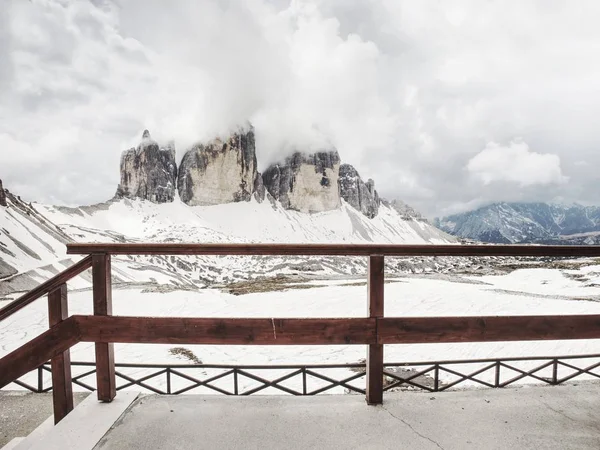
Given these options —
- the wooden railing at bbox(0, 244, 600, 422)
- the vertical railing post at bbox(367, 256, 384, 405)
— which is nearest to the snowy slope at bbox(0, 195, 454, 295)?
the wooden railing at bbox(0, 244, 600, 422)

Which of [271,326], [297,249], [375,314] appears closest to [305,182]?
[297,249]

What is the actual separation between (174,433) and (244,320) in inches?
44.9

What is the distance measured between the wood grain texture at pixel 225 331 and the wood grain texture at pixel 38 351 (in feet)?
0.35

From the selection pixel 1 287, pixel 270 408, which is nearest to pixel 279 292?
pixel 270 408

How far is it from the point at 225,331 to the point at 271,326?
1.31 ft

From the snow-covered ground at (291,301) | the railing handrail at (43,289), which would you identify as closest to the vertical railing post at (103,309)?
the railing handrail at (43,289)

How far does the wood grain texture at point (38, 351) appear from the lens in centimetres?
270

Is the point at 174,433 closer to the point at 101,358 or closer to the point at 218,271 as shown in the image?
the point at 101,358

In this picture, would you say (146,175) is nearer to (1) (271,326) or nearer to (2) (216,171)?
(2) (216,171)

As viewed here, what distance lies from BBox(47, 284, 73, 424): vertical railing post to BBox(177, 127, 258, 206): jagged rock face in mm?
147296

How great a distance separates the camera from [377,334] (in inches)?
121

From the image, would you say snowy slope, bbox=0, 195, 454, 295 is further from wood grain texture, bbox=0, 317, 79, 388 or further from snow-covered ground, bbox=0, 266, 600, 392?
wood grain texture, bbox=0, 317, 79, 388

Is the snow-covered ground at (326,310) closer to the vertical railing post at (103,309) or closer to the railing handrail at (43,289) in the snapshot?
the vertical railing post at (103,309)

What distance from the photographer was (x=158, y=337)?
118 inches
